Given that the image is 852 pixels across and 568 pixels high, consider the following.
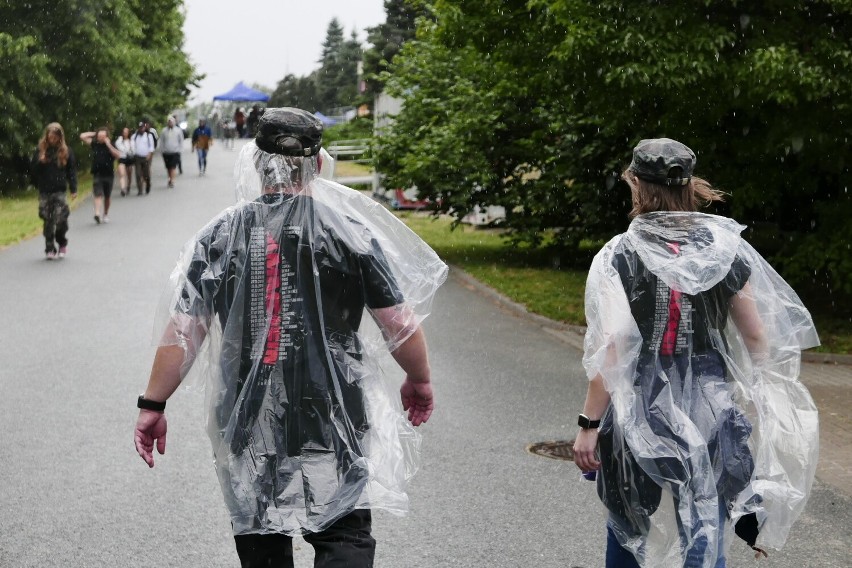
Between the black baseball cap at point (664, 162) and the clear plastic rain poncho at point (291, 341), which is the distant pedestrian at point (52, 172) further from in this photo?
the black baseball cap at point (664, 162)

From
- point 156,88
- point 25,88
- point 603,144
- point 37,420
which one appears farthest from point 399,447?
point 156,88

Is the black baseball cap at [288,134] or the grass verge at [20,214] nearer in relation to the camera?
the black baseball cap at [288,134]

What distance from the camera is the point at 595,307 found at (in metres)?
3.63

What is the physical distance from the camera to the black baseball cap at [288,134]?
10.8ft

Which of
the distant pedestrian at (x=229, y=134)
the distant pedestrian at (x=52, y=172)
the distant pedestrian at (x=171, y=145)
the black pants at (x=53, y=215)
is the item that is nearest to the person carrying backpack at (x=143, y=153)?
the distant pedestrian at (x=171, y=145)

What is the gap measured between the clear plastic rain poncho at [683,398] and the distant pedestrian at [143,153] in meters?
26.4

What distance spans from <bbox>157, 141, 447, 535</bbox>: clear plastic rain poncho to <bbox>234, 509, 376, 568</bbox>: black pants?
0.04m

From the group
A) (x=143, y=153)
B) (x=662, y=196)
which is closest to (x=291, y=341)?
(x=662, y=196)

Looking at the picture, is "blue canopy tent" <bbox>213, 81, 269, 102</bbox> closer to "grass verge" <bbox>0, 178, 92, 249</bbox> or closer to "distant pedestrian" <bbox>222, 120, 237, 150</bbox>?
"distant pedestrian" <bbox>222, 120, 237, 150</bbox>

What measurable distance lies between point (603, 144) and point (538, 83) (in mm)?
3678

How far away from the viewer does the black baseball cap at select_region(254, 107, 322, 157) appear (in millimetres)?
3295

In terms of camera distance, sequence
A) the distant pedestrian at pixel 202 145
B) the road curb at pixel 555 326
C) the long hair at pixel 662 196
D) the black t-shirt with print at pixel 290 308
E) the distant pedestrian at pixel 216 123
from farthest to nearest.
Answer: the distant pedestrian at pixel 216 123
the distant pedestrian at pixel 202 145
the road curb at pixel 555 326
the long hair at pixel 662 196
the black t-shirt with print at pixel 290 308

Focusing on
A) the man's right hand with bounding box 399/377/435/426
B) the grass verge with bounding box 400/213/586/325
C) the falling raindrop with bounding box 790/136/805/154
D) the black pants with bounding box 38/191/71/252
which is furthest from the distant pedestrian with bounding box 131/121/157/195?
the man's right hand with bounding box 399/377/435/426

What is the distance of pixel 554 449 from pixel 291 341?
13.1ft
